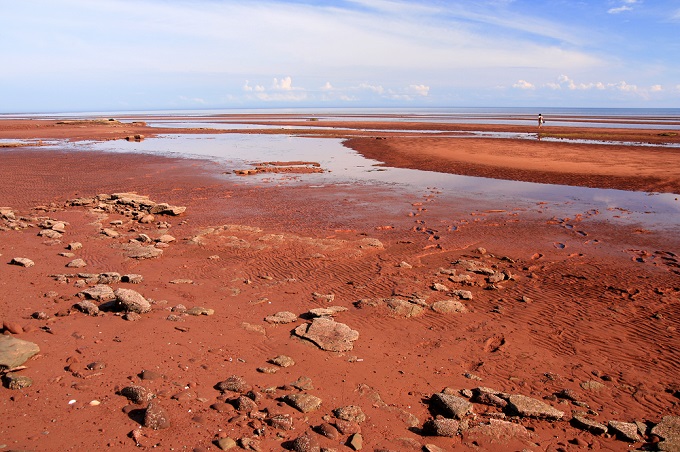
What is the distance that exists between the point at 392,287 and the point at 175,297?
4.22 meters

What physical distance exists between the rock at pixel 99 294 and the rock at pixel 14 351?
1.81m

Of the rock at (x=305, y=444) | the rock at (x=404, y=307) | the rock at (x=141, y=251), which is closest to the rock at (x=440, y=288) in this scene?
the rock at (x=404, y=307)

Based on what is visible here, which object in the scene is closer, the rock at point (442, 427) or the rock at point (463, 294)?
the rock at point (442, 427)

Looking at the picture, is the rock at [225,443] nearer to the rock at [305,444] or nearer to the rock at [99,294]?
the rock at [305,444]

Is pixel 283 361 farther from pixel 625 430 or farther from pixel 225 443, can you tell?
pixel 625 430

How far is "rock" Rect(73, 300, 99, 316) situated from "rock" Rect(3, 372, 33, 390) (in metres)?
2.00

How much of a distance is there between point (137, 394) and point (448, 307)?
544cm

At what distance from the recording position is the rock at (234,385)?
571 cm

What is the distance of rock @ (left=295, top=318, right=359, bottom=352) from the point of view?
708 centimetres

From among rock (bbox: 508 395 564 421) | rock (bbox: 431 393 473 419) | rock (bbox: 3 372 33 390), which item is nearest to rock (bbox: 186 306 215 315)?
rock (bbox: 3 372 33 390)

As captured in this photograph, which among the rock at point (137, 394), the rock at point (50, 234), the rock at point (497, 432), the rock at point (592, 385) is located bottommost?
the rock at point (592, 385)

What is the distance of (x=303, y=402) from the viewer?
551 cm

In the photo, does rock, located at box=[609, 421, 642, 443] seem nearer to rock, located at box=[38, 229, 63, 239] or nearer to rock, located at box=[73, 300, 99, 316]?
rock, located at box=[73, 300, 99, 316]

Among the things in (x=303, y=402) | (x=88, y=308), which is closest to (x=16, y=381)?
(x=88, y=308)
